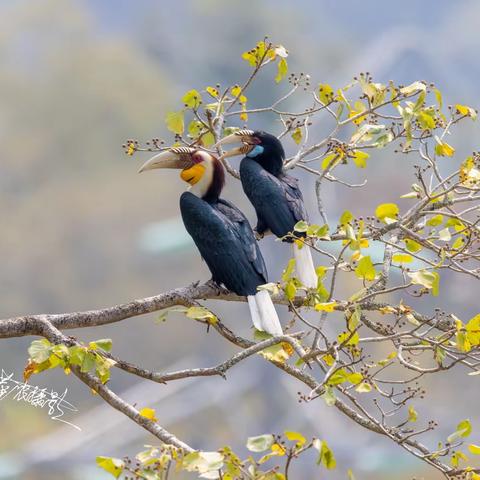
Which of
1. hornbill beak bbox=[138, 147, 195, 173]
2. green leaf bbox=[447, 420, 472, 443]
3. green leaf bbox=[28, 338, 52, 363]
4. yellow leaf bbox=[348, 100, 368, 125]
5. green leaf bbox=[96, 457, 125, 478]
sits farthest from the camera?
hornbill beak bbox=[138, 147, 195, 173]

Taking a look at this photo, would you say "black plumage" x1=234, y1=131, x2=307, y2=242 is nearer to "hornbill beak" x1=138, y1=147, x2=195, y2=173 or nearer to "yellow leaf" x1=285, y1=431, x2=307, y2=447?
"hornbill beak" x1=138, y1=147, x2=195, y2=173

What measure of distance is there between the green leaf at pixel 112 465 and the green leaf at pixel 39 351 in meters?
0.29

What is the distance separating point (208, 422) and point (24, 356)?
1.65 m

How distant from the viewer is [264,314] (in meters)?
2.51

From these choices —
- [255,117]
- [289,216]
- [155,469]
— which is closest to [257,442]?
[155,469]

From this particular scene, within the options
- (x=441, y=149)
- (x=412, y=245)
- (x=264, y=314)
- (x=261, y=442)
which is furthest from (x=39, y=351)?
(x=441, y=149)

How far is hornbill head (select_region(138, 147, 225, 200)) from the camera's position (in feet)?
9.78

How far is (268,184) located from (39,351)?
1.46 m

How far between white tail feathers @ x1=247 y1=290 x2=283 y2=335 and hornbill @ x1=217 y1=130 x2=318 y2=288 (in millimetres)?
420

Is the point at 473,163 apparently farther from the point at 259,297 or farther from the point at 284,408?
the point at 284,408

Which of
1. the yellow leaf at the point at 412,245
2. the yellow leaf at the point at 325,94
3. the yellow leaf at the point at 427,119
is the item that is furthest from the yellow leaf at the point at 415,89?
the yellow leaf at the point at 412,245

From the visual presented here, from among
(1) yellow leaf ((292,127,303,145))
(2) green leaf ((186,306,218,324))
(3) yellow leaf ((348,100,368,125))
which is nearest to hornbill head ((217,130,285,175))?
(1) yellow leaf ((292,127,303,145))

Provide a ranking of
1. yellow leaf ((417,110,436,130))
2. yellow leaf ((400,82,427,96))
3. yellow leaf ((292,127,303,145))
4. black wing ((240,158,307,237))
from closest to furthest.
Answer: yellow leaf ((417,110,436,130)), yellow leaf ((400,82,427,96)), yellow leaf ((292,127,303,145)), black wing ((240,158,307,237))

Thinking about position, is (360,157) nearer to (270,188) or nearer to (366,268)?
(366,268)
